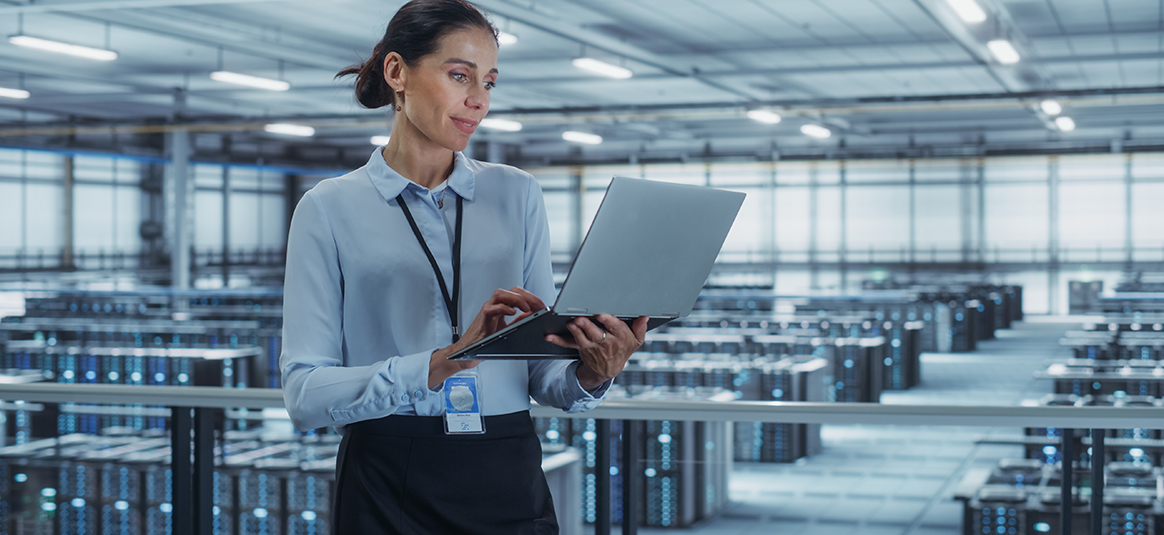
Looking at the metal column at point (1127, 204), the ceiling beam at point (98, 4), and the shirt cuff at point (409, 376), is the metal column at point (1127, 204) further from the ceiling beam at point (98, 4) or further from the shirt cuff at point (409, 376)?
the shirt cuff at point (409, 376)

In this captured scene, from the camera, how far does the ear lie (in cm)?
123

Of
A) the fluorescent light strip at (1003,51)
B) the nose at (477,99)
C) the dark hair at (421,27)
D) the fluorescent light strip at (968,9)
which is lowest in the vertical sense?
the nose at (477,99)

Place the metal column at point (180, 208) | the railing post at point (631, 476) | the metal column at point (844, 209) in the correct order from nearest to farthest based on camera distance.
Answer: the railing post at point (631, 476) < the metal column at point (180, 208) < the metal column at point (844, 209)

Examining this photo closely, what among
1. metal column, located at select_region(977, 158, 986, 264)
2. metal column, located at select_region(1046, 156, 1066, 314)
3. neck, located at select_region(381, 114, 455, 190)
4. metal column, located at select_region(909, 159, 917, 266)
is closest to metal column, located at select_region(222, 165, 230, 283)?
metal column, located at select_region(909, 159, 917, 266)

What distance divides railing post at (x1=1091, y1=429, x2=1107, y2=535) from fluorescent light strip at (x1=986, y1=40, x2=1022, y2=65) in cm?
881

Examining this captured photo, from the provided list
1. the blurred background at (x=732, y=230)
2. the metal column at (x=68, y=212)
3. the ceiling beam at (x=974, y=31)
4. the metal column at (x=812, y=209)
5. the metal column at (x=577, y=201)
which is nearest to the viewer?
the blurred background at (x=732, y=230)

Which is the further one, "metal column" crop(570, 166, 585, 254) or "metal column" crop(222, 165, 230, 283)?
"metal column" crop(570, 166, 585, 254)

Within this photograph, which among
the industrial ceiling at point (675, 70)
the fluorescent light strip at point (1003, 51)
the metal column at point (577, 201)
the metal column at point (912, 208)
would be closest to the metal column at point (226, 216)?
the industrial ceiling at point (675, 70)

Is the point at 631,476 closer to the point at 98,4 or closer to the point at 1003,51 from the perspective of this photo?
the point at 98,4

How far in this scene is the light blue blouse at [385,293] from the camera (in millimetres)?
1158

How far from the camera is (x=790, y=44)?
526 inches

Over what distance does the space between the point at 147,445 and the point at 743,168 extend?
76.4ft

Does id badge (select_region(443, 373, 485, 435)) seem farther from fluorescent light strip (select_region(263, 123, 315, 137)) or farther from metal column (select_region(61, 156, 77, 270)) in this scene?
metal column (select_region(61, 156, 77, 270))

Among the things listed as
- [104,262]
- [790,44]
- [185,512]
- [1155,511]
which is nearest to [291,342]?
[185,512]
